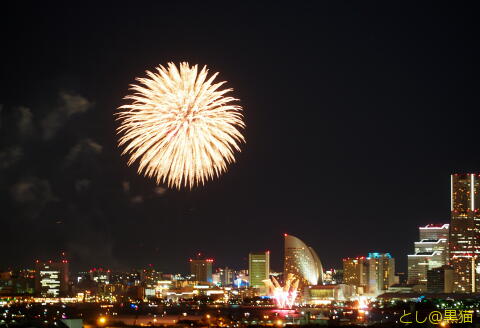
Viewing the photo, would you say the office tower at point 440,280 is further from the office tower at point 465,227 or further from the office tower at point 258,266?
the office tower at point 258,266

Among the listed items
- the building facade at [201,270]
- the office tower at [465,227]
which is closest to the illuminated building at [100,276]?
the building facade at [201,270]

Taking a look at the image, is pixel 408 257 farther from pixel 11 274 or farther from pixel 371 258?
pixel 11 274

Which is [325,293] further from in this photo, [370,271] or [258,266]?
[258,266]

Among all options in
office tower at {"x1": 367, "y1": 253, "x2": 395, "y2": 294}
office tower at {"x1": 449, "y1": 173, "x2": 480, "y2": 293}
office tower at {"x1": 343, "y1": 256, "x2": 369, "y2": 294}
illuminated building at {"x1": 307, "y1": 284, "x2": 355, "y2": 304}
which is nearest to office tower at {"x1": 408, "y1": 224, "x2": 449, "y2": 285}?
office tower at {"x1": 367, "y1": 253, "x2": 395, "y2": 294}

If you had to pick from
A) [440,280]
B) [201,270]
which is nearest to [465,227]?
[440,280]

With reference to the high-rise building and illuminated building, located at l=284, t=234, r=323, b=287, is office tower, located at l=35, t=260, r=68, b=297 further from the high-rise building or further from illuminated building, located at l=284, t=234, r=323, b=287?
the high-rise building

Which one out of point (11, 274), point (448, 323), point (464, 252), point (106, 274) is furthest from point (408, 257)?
point (448, 323)
